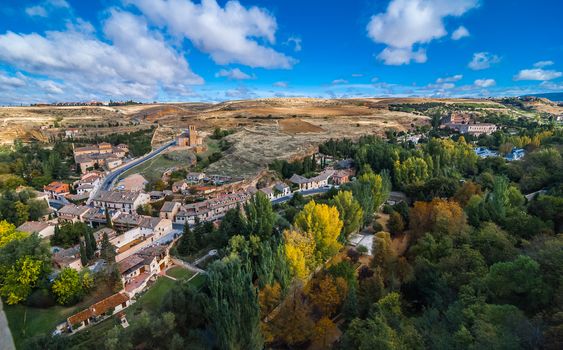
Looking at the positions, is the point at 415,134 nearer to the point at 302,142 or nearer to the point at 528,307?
the point at 302,142

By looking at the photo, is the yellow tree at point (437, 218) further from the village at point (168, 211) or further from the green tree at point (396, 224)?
the village at point (168, 211)

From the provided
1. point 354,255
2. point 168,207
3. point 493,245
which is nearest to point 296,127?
point 168,207

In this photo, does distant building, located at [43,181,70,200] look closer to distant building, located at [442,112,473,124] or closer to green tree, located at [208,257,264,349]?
green tree, located at [208,257,264,349]

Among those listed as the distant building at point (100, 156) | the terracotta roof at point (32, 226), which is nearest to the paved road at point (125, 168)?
the distant building at point (100, 156)

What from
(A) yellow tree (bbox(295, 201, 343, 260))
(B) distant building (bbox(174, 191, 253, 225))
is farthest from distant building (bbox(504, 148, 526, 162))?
(B) distant building (bbox(174, 191, 253, 225))

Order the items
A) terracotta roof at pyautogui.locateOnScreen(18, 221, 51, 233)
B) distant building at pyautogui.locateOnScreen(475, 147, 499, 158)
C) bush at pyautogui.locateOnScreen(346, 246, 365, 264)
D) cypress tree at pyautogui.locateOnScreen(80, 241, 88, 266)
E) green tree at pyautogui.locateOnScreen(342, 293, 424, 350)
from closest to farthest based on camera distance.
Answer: green tree at pyautogui.locateOnScreen(342, 293, 424, 350), cypress tree at pyautogui.locateOnScreen(80, 241, 88, 266), bush at pyautogui.locateOnScreen(346, 246, 365, 264), terracotta roof at pyautogui.locateOnScreen(18, 221, 51, 233), distant building at pyautogui.locateOnScreen(475, 147, 499, 158)
